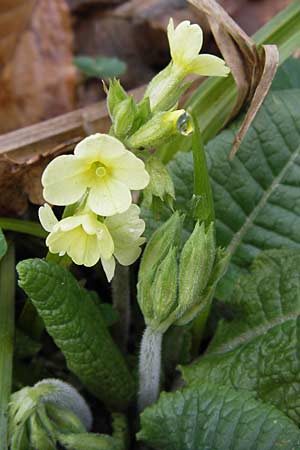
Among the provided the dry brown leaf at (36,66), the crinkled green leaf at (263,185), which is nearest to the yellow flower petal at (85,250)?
the crinkled green leaf at (263,185)

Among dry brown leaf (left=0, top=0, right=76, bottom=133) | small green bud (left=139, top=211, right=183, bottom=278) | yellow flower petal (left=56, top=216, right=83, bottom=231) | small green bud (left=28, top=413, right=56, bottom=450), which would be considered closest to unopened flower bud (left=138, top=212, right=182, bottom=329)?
small green bud (left=139, top=211, right=183, bottom=278)

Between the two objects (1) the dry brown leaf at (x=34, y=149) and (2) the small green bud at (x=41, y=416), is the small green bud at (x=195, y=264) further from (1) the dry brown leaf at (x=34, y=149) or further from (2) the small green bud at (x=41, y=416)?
(1) the dry brown leaf at (x=34, y=149)

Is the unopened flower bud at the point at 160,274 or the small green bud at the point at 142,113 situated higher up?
the small green bud at the point at 142,113

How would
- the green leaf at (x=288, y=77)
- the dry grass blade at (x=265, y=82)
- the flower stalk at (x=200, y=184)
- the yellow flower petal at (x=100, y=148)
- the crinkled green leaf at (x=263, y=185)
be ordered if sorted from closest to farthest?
the yellow flower petal at (x=100, y=148) → the flower stalk at (x=200, y=184) → the dry grass blade at (x=265, y=82) → the crinkled green leaf at (x=263, y=185) → the green leaf at (x=288, y=77)

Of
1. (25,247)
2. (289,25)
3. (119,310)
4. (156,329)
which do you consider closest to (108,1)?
(289,25)

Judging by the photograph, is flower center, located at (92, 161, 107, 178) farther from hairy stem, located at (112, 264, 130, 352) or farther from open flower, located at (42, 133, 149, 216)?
hairy stem, located at (112, 264, 130, 352)

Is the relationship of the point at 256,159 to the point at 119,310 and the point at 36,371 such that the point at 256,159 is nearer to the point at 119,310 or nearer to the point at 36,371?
the point at 119,310
